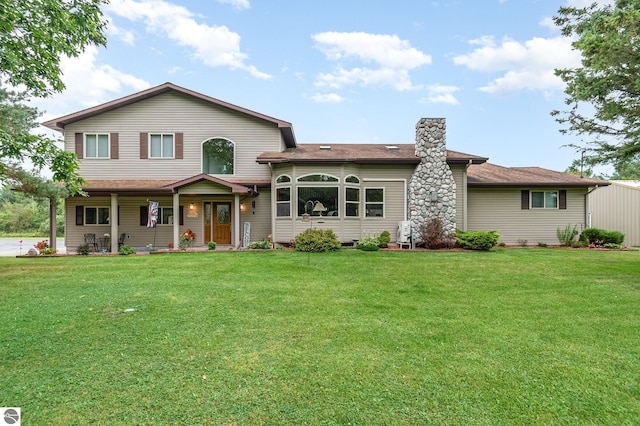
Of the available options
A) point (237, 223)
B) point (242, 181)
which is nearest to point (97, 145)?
point (242, 181)

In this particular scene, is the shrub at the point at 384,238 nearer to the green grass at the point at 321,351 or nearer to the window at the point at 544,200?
the green grass at the point at 321,351

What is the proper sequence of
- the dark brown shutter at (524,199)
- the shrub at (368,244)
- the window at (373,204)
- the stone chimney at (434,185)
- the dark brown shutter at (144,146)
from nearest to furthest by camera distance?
the shrub at (368,244) → the stone chimney at (434,185) → the window at (373,204) → the dark brown shutter at (144,146) → the dark brown shutter at (524,199)

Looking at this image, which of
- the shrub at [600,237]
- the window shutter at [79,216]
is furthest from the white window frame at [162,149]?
the shrub at [600,237]

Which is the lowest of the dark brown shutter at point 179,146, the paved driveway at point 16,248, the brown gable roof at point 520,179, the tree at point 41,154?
the paved driveway at point 16,248

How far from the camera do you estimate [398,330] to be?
4.16 m

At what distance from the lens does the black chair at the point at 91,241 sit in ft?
44.4

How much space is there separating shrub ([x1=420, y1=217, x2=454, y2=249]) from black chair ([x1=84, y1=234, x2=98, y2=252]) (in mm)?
14370

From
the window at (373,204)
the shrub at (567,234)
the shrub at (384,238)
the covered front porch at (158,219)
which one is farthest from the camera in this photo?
the shrub at (567,234)

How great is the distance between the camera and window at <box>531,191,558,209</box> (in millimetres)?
14484

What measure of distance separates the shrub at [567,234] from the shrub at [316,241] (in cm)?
1067

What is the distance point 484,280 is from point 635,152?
6999mm

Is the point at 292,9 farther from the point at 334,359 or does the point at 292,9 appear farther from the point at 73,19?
the point at 334,359

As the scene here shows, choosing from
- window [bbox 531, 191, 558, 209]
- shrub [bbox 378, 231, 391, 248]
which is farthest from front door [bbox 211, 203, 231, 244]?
window [bbox 531, 191, 558, 209]

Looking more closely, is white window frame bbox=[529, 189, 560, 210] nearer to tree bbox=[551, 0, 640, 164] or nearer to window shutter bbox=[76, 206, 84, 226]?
tree bbox=[551, 0, 640, 164]
